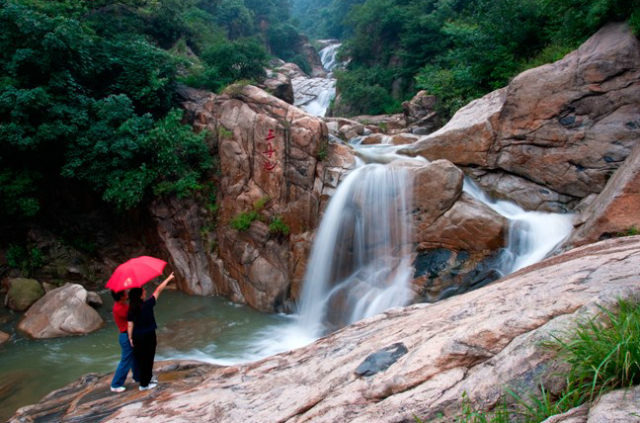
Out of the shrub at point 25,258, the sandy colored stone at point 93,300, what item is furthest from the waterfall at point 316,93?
the sandy colored stone at point 93,300

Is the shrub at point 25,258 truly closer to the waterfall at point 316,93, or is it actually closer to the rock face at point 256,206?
the rock face at point 256,206

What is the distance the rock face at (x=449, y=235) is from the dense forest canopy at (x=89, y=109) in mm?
5865

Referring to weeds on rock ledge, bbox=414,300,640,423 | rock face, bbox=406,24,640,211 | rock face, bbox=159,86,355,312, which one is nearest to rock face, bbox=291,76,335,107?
rock face, bbox=159,86,355,312

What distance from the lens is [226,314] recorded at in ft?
31.8

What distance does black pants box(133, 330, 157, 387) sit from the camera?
4453mm

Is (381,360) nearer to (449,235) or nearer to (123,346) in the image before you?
(123,346)

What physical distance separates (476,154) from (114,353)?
26.4 ft

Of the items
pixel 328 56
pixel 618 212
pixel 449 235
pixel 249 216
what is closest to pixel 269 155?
pixel 249 216

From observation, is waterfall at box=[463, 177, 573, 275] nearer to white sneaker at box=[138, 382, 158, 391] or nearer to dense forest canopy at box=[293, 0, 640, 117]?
dense forest canopy at box=[293, 0, 640, 117]

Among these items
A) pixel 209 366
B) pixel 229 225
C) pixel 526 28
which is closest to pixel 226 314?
pixel 229 225

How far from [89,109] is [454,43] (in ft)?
44.5

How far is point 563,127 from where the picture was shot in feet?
A: 26.9

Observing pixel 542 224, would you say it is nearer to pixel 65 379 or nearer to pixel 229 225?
pixel 229 225

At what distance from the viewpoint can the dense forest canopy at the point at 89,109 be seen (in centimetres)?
934
